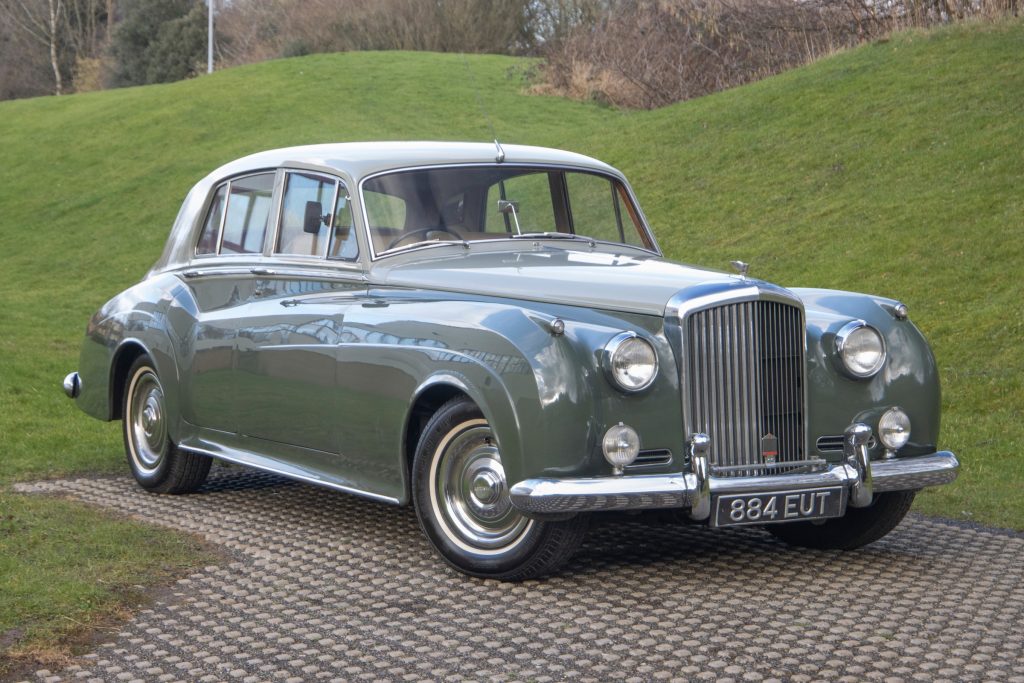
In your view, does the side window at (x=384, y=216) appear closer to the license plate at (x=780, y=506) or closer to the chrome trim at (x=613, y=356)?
the chrome trim at (x=613, y=356)

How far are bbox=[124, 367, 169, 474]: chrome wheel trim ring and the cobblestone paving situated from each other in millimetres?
1199

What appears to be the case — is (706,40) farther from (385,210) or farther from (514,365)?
(514,365)

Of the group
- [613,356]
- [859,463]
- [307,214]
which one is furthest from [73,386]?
[859,463]

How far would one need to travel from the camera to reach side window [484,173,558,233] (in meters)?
6.45

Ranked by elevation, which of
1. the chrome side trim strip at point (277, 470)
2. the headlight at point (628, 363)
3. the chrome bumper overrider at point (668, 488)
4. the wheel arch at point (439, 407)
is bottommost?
the chrome side trim strip at point (277, 470)

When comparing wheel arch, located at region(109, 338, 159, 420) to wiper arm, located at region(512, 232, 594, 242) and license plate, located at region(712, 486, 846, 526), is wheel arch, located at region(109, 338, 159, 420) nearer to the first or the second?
wiper arm, located at region(512, 232, 594, 242)

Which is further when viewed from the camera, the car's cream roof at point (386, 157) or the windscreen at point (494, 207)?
the car's cream roof at point (386, 157)

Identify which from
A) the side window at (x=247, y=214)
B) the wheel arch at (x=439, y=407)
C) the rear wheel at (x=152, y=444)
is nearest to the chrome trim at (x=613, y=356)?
the wheel arch at (x=439, y=407)

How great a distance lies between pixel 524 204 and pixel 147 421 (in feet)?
8.81

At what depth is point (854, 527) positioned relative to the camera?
5.91 meters

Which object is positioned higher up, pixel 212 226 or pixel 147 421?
pixel 212 226

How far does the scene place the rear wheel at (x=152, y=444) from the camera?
743 cm

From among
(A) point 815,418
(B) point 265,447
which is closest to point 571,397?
(A) point 815,418

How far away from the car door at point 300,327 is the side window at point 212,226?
0.73 m
